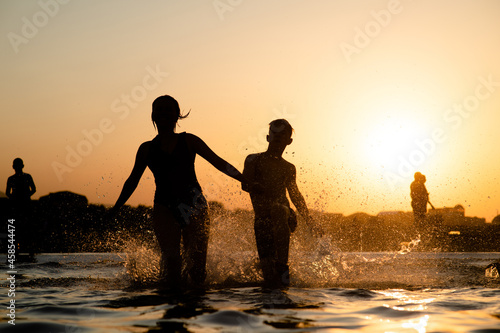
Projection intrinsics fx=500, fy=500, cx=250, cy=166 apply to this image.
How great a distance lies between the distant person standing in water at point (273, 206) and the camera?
19.9 feet

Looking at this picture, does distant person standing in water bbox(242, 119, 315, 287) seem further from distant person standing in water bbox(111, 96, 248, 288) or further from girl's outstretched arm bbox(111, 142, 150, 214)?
girl's outstretched arm bbox(111, 142, 150, 214)

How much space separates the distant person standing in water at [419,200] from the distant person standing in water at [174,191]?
1294 centimetres

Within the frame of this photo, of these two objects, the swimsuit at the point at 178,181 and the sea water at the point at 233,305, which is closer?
the sea water at the point at 233,305

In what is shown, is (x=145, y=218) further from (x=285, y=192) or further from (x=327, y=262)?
(x=285, y=192)

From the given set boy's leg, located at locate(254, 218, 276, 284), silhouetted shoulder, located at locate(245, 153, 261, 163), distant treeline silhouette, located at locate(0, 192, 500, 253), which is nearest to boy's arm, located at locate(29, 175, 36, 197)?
distant treeline silhouette, located at locate(0, 192, 500, 253)

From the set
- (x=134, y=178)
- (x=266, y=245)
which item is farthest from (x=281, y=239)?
(x=134, y=178)

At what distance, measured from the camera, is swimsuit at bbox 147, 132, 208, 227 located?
16.6 ft

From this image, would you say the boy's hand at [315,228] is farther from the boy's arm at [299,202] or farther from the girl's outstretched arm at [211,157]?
the girl's outstretched arm at [211,157]

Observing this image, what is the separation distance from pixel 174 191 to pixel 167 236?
46cm

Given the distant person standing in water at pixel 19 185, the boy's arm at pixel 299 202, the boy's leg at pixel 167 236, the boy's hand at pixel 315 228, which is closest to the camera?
the boy's leg at pixel 167 236

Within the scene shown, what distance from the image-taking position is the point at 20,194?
12.5 meters

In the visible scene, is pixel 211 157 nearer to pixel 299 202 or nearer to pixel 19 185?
pixel 299 202

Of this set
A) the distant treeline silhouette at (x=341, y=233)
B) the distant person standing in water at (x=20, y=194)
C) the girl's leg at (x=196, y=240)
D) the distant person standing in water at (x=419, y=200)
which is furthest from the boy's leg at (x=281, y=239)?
the distant person standing in water at (x=419, y=200)

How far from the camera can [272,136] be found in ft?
20.4
